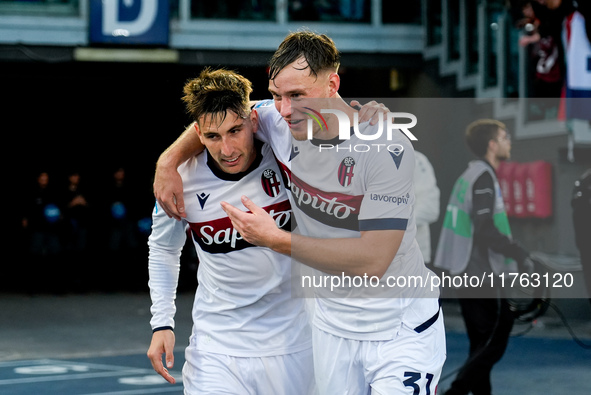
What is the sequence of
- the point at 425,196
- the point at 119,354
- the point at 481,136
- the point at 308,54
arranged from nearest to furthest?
the point at 308,54 → the point at 481,136 → the point at 425,196 → the point at 119,354

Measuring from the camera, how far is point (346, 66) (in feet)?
47.4

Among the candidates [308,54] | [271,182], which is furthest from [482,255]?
[308,54]

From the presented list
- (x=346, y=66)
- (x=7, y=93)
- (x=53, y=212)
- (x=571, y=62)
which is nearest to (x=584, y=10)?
(x=571, y=62)

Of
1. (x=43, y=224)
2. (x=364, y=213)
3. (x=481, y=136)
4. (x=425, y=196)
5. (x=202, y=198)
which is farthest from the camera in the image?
(x=43, y=224)

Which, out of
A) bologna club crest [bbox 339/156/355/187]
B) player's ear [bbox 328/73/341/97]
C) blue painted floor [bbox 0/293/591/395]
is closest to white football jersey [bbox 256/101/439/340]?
bologna club crest [bbox 339/156/355/187]

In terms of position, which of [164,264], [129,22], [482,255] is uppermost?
[129,22]

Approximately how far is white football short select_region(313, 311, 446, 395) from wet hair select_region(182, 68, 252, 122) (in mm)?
949

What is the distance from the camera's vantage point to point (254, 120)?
141 inches

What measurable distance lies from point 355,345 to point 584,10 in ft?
22.3

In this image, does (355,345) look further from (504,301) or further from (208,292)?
(504,301)

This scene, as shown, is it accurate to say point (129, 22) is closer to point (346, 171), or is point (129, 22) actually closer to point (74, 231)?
point (74, 231)

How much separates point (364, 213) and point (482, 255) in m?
3.01

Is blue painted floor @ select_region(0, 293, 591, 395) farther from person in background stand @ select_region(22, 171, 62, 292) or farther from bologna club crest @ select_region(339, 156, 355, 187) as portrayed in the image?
bologna club crest @ select_region(339, 156, 355, 187)

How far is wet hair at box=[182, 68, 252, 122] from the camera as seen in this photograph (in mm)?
3418
